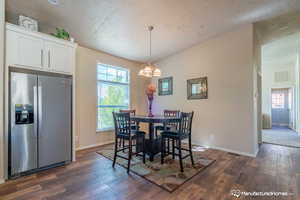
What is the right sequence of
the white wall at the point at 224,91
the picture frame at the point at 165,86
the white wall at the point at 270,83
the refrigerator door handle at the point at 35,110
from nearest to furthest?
the refrigerator door handle at the point at 35,110 < the white wall at the point at 224,91 < the picture frame at the point at 165,86 < the white wall at the point at 270,83

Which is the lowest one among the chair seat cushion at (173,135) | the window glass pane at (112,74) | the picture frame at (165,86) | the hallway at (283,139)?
the hallway at (283,139)

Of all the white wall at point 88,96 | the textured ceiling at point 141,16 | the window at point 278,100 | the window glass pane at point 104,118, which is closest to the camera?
the textured ceiling at point 141,16

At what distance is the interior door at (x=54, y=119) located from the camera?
2463 millimetres

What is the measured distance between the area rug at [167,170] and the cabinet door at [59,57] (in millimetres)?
2008

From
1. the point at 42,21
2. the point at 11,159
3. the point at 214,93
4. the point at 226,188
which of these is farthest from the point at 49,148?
the point at 214,93

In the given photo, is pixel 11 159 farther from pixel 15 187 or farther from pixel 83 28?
pixel 83 28

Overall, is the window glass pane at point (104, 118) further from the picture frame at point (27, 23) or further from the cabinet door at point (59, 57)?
the picture frame at point (27, 23)

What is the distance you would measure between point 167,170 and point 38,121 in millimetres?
2316

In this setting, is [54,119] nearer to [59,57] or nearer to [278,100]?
[59,57]

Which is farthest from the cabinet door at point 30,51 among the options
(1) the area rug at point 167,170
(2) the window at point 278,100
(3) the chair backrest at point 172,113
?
(2) the window at point 278,100

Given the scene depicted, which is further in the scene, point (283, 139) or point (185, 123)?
point (283, 139)

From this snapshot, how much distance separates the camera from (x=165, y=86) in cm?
497

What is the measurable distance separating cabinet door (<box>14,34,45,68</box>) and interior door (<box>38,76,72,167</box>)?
0.27 m

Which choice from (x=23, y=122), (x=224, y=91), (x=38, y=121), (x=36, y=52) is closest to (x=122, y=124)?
(x=38, y=121)
